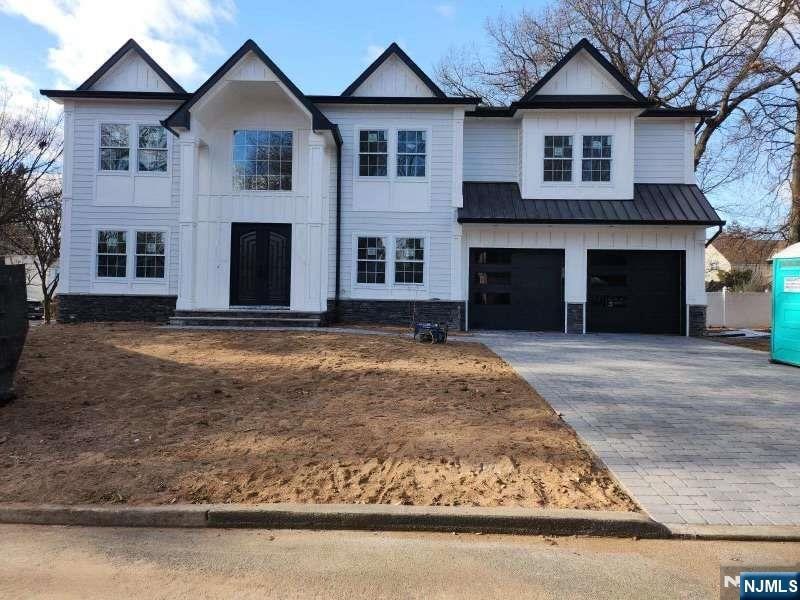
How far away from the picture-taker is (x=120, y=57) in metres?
16.9

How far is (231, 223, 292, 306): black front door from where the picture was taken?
16.5 m

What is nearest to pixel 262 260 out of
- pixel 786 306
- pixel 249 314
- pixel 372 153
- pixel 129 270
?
pixel 249 314

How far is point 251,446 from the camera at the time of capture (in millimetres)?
5379

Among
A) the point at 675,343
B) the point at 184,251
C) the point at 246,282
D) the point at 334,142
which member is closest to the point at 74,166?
the point at 184,251

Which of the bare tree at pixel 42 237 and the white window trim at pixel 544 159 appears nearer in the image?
the white window trim at pixel 544 159

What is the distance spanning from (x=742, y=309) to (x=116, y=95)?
26.4m

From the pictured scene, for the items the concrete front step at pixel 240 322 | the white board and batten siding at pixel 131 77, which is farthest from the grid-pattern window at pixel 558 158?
the white board and batten siding at pixel 131 77

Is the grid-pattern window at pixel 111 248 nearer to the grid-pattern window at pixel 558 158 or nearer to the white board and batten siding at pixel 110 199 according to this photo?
the white board and batten siding at pixel 110 199

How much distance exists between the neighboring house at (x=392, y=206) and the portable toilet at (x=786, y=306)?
5.49 metres

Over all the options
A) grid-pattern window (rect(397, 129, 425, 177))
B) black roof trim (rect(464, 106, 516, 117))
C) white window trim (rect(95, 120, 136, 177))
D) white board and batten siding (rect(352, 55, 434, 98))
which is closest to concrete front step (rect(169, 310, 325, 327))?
white window trim (rect(95, 120, 136, 177))

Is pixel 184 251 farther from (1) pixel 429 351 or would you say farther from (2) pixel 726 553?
(2) pixel 726 553

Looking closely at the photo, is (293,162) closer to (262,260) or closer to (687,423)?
(262,260)

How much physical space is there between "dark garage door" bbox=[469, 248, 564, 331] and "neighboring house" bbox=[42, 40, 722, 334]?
47 millimetres

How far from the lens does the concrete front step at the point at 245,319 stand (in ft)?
48.3
